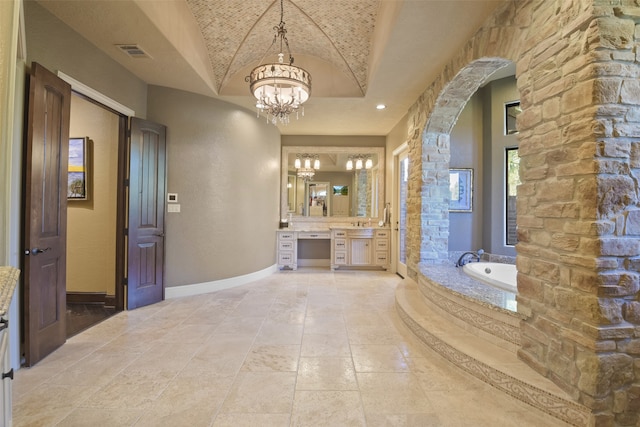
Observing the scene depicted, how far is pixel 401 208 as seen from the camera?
5.34 metres

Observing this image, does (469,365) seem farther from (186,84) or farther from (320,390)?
(186,84)

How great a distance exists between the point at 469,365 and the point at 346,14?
372cm

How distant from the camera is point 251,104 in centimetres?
459

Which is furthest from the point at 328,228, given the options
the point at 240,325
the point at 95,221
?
the point at 95,221

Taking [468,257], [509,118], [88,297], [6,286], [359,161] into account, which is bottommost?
[88,297]

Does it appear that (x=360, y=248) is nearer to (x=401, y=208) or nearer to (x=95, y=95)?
(x=401, y=208)

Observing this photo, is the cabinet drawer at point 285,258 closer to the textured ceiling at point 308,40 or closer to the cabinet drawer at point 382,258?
the cabinet drawer at point 382,258

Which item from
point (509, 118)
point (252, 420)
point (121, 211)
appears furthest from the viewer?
point (509, 118)

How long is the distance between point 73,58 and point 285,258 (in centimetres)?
424

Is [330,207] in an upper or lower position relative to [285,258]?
upper

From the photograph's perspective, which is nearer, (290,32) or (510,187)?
(290,32)

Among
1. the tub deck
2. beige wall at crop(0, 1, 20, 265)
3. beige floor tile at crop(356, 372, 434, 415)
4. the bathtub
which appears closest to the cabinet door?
the tub deck

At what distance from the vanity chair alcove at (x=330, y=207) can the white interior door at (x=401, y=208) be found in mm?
518

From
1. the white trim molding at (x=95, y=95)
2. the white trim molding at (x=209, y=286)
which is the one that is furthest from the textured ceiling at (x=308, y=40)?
the white trim molding at (x=209, y=286)
